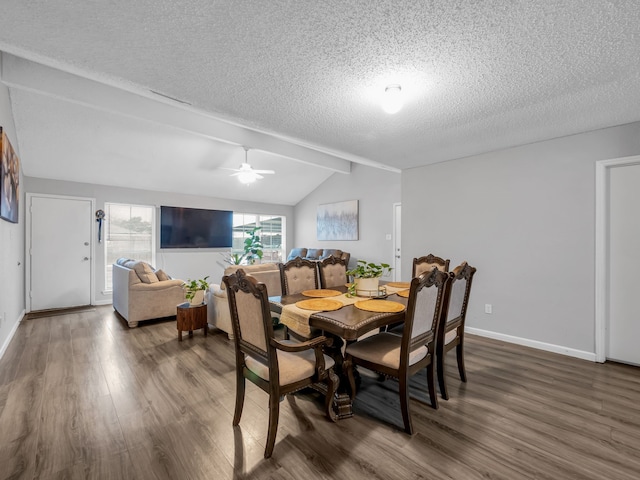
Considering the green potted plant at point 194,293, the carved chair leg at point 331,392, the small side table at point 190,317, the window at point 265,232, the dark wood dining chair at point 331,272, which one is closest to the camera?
the carved chair leg at point 331,392

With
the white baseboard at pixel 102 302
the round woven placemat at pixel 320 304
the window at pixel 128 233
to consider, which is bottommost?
the white baseboard at pixel 102 302

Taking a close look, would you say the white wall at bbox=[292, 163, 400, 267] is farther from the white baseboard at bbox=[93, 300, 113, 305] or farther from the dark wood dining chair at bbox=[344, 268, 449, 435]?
the white baseboard at bbox=[93, 300, 113, 305]

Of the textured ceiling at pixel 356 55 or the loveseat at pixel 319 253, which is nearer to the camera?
the textured ceiling at pixel 356 55

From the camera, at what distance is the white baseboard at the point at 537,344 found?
3.12 meters

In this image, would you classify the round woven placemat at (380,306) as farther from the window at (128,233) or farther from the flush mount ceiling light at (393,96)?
the window at (128,233)

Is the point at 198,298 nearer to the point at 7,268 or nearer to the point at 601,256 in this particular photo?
the point at 7,268

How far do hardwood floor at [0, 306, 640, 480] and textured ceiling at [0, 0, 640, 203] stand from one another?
2.37 meters

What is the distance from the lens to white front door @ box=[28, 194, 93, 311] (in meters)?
5.12

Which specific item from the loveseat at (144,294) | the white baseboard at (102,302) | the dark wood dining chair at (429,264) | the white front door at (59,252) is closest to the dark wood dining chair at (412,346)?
the dark wood dining chair at (429,264)

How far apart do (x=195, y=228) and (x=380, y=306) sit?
5825mm

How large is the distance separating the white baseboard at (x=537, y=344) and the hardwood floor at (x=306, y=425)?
17cm

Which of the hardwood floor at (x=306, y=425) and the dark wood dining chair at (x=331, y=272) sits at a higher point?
the dark wood dining chair at (x=331, y=272)

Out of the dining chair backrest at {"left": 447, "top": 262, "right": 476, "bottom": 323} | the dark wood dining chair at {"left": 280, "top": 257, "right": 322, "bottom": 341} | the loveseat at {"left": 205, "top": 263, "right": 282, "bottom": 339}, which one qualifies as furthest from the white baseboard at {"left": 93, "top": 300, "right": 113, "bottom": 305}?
the dining chair backrest at {"left": 447, "top": 262, "right": 476, "bottom": 323}

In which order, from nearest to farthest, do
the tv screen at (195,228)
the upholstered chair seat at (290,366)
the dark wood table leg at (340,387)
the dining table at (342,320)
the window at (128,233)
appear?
1. the upholstered chair seat at (290,366)
2. the dining table at (342,320)
3. the dark wood table leg at (340,387)
4. the window at (128,233)
5. the tv screen at (195,228)
